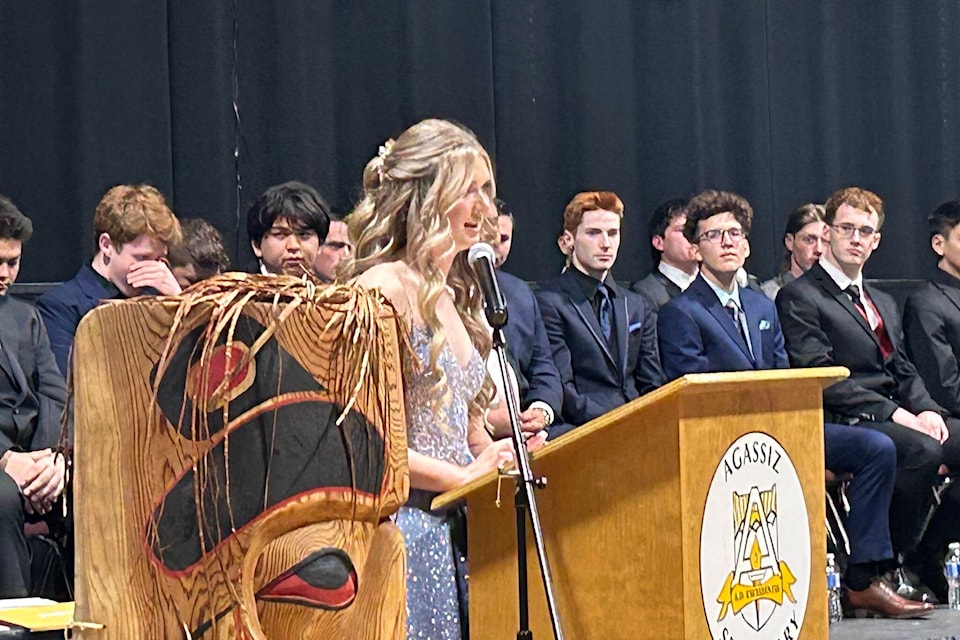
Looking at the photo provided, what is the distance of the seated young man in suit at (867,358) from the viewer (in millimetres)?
5637

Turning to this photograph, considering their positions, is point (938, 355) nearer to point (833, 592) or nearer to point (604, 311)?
point (833, 592)

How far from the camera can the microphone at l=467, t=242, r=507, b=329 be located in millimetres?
2424

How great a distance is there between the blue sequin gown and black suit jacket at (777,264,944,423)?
3409mm

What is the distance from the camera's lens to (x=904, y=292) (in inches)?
312

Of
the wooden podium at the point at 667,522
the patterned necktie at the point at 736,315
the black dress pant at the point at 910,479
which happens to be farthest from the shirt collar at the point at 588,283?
the wooden podium at the point at 667,522

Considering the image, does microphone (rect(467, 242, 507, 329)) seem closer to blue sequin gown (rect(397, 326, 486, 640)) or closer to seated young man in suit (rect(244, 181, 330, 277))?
blue sequin gown (rect(397, 326, 486, 640))

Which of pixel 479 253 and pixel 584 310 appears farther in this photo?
pixel 584 310

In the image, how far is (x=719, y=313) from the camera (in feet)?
18.5

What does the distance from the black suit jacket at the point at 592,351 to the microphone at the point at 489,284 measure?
9.68 ft

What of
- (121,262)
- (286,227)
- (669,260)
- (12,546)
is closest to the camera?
(12,546)

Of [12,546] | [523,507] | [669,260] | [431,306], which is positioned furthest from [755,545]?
[669,260]

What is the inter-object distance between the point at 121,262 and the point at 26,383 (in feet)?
1.51

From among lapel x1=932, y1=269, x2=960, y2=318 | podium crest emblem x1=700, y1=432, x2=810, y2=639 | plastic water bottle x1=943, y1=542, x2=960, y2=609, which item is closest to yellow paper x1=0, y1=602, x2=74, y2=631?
podium crest emblem x1=700, y1=432, x2=810, y2=639

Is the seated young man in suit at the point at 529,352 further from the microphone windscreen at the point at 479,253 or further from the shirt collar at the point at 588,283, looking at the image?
the microphone windscreen at the point at 479,253
